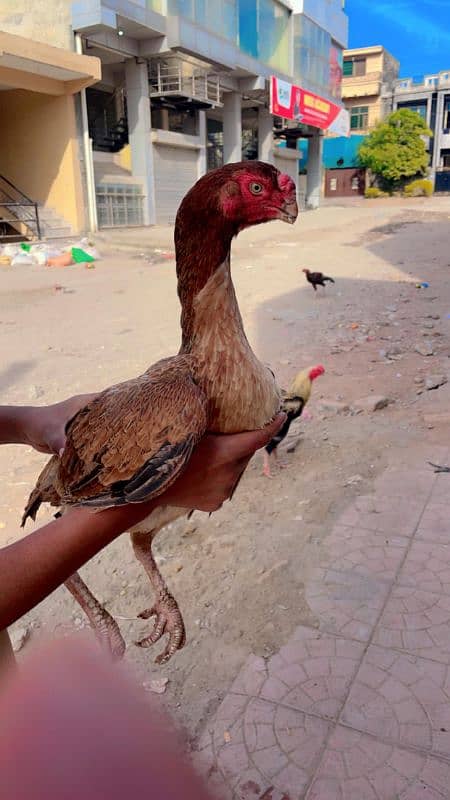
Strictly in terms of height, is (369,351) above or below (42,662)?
below

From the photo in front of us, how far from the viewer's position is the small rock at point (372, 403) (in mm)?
5008

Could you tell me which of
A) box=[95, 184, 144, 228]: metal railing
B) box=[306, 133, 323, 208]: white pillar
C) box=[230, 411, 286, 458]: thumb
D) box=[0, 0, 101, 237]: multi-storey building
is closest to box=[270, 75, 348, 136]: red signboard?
box=[306, 133, 323, 208]: white pillar

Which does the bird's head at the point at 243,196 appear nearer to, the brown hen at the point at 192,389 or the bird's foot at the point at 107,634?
the brown hen at the point at 192,389

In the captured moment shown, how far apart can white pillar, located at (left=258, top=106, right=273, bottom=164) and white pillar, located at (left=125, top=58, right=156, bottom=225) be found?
9.97 m

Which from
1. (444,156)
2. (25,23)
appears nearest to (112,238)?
(25,23)

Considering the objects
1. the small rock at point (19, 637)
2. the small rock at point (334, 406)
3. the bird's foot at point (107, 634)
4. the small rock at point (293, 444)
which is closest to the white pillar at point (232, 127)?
the small rock at point (334, 406)

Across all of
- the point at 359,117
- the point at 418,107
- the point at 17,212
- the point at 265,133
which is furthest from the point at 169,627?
the point at 359,117

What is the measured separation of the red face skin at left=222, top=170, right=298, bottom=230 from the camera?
5.22 ft

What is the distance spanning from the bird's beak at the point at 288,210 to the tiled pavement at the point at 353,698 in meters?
1.62

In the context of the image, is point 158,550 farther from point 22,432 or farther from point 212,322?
point 212,322

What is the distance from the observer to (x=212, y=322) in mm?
1747

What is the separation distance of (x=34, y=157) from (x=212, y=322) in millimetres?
21497

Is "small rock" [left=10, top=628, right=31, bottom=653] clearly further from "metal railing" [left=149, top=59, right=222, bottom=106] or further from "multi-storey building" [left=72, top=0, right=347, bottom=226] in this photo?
"metal railing" [left=149, top=59, right=222, bottom=106]

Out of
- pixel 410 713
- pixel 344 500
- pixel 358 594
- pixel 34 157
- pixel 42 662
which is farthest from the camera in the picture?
pixel 34 157
